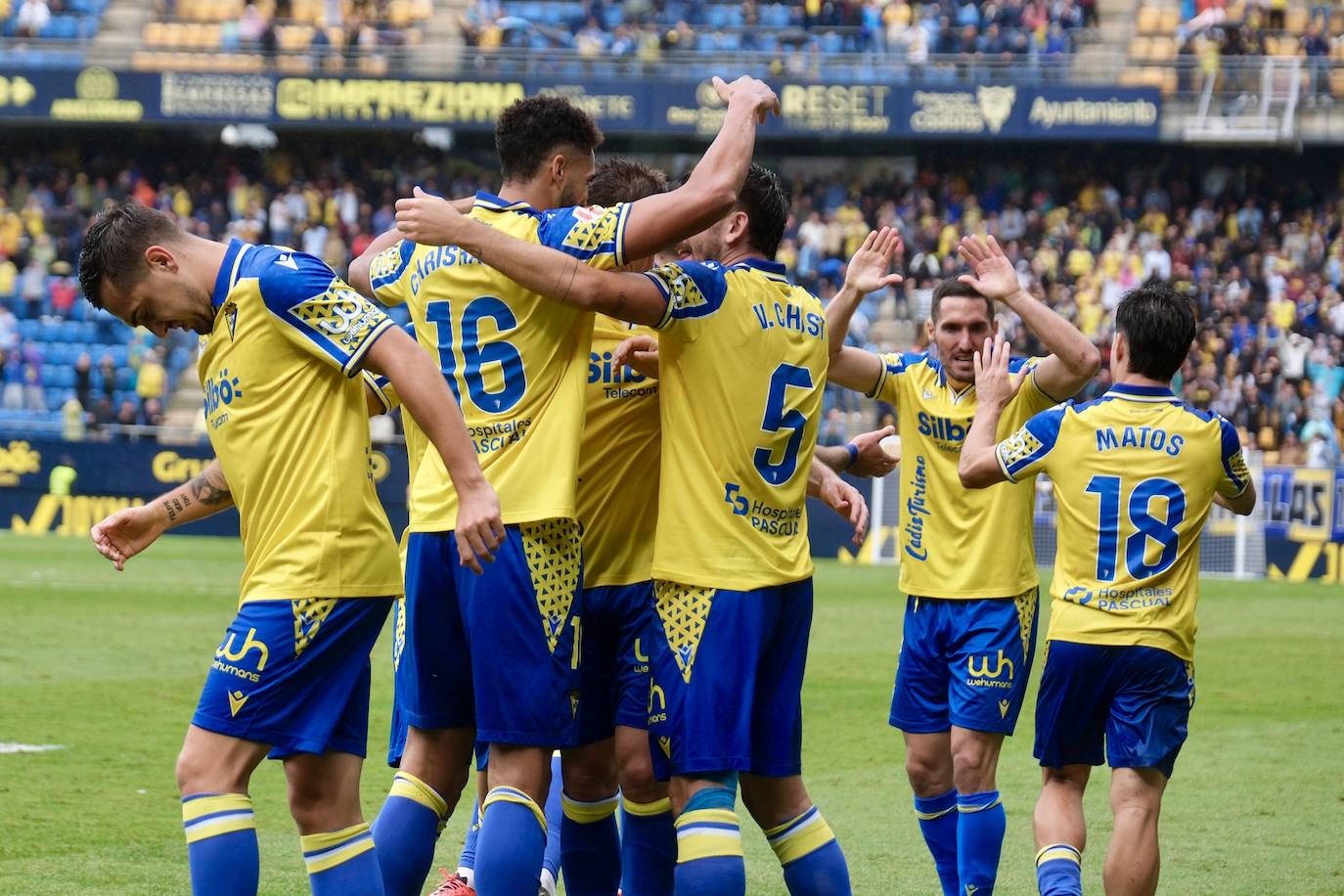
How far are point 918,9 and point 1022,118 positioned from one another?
3669 mm

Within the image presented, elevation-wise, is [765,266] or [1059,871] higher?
[765,266]

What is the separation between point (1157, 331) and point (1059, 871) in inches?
68.6

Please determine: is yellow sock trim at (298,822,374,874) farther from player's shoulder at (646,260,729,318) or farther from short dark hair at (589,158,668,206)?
short dark hair at (589,158,668,206)

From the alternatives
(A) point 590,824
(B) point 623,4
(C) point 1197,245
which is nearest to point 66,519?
(B) point 623,4

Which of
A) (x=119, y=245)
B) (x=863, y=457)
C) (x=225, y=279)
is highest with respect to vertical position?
(x=119, y=245)

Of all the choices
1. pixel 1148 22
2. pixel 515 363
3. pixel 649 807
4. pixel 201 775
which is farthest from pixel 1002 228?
pixel 201 775

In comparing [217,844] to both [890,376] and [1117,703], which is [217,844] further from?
[890,376]

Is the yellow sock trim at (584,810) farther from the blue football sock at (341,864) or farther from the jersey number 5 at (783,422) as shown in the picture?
the jersey number 5 at (783,422)

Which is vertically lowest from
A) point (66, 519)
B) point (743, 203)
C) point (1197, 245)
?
point (66, 519)

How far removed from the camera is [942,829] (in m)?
6.29

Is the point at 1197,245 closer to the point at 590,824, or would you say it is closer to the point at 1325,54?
the point at 1325,54

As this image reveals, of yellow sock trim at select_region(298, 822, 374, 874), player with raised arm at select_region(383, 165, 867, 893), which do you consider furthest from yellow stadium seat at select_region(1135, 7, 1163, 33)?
yellow sock trim at select_region(298, 822, 374, 874)

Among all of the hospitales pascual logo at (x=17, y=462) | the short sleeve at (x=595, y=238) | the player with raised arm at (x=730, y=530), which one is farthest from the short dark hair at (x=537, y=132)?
the hospitales pascual logo at (x=17, y=462)

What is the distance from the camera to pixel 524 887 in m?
4.64
